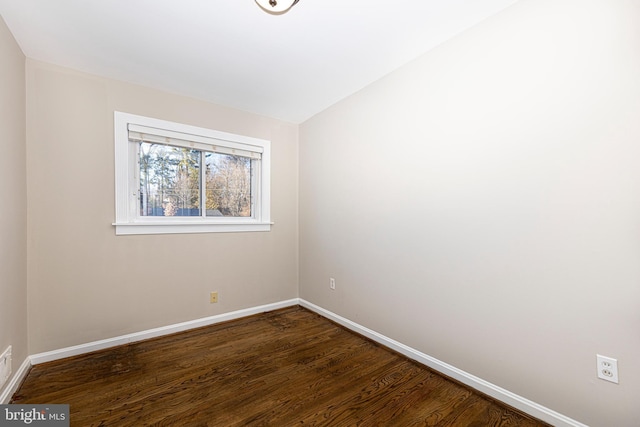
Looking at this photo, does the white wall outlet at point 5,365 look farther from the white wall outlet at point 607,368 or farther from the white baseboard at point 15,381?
the white wall outlet at point 607,368

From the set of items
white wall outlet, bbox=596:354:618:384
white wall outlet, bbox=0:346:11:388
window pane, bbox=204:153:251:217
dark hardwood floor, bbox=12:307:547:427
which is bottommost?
dark hardwood floor, bbox=12:307:547:427

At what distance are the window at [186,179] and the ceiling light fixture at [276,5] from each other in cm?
158

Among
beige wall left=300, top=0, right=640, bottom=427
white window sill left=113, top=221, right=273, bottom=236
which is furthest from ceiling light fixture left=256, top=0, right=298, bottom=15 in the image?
white window sill left=113, top=221, right=273, bottom=236

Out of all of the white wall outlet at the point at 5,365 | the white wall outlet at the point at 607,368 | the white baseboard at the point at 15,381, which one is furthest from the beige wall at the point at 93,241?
the white wall outlet at the point at 607,368

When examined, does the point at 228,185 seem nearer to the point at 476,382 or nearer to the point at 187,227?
the point at 187,227

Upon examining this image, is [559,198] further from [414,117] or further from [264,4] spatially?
[264,4]

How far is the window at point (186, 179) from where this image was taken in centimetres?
251

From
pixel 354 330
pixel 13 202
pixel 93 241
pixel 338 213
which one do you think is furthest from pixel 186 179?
pixel 354 330

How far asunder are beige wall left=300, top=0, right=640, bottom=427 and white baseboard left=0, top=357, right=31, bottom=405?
99.4 inches

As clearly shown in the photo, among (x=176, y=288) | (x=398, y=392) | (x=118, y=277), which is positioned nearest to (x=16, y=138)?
(x=118, y=277)

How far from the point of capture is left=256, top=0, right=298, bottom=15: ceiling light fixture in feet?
5.06

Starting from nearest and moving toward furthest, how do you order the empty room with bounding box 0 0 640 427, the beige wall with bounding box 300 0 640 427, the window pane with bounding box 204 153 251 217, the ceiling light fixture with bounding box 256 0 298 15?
1. the beige wall with bounding box 300 0 640 427
2. the empty room with bounding box 0 0 640 427
3. the ceiling light fixture with bounding box 256 0 298 15
4. the window pane with bounding box 204 153 251 217

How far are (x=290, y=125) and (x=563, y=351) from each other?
10.5 feet

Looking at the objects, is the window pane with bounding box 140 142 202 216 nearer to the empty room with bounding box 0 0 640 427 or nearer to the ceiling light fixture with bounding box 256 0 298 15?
the empty room with bounding box 0 0 640 427
